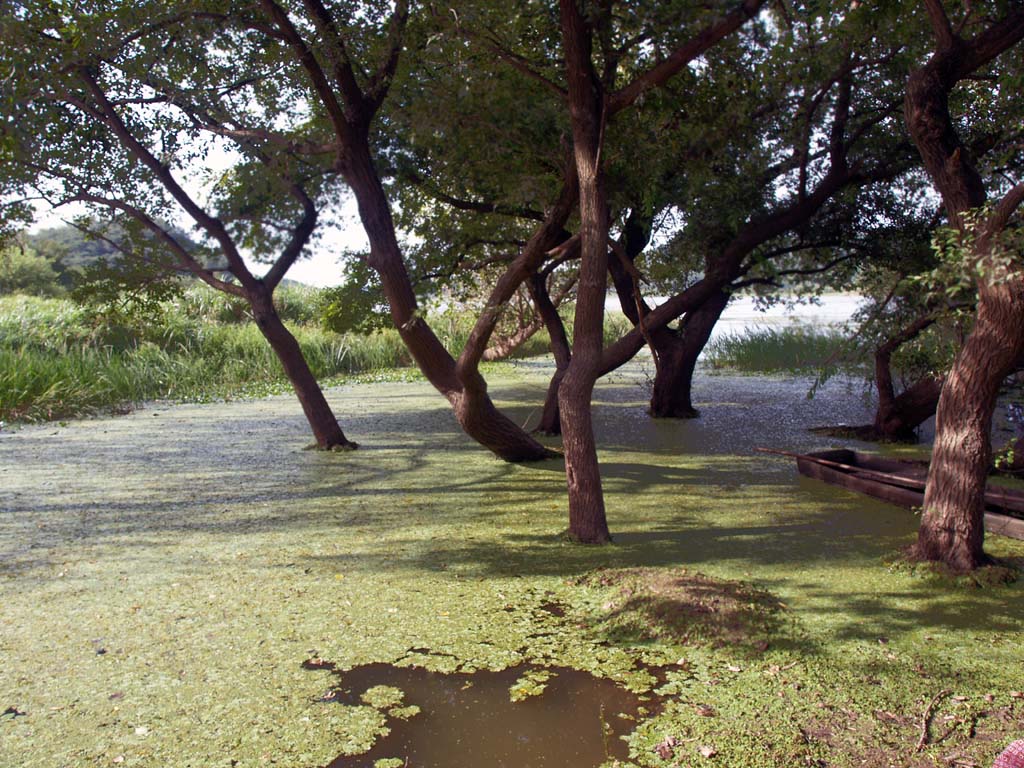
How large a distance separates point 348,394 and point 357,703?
9.05 meters

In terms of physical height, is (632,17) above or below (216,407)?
above

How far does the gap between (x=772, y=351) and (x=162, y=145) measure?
10436 mm

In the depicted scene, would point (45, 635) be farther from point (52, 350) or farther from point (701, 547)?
point (52, 350)

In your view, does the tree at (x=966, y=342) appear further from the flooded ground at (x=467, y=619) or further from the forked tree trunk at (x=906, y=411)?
the forked tree trunk at (x=906, y=411)

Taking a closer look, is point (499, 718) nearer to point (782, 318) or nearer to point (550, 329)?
point (550, 329)

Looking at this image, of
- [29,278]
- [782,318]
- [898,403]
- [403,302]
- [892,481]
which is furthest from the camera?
[782,318]

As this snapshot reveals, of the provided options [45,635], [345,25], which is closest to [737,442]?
[345,25]

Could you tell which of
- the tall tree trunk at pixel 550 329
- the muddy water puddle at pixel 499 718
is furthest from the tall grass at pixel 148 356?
the muddy water puddle at pixel 499 718

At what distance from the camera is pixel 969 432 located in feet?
12.0

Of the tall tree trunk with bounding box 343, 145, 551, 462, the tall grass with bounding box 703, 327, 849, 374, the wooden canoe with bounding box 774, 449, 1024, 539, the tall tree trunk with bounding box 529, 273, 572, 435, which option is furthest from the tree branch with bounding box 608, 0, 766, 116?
the tall grass with bounding box 703, 327, 849, 374

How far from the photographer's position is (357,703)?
2.81m

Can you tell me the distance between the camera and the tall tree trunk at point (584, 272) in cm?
425

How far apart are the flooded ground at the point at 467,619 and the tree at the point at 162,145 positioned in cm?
185

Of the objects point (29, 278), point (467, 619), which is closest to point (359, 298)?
point (467, 619)
